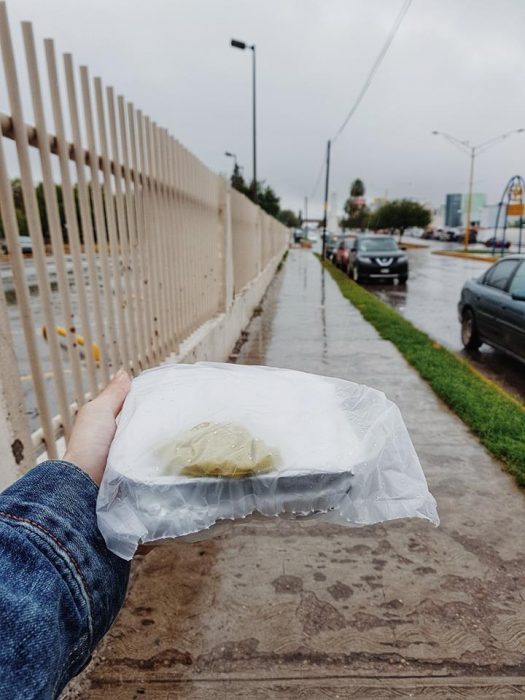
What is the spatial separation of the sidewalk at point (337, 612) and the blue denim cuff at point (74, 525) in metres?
1.11

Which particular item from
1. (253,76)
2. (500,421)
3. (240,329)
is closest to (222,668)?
(500,421)

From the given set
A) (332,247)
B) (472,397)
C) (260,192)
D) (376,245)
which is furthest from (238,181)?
(472,397)

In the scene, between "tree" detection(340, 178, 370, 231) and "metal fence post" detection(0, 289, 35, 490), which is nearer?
"metal fence post" detection(0, 289, 35, 490)

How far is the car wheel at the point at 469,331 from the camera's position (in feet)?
23.9

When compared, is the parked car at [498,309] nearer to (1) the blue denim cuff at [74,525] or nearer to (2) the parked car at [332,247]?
(1) the blue denim cuff at [74,525]

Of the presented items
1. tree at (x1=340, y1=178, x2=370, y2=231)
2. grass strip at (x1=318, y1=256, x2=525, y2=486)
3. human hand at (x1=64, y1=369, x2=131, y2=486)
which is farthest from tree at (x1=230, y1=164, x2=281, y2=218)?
tree at (x1=340, y1=178, x2=370, y2=231)

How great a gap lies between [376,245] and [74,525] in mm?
18028

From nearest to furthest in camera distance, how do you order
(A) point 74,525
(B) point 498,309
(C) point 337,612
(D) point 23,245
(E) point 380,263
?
(A) point 74,525, (C) point 337,612, (D) point 23,245, (B) point 498,309, (E) point 380,263

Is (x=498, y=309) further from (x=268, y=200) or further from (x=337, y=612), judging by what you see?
(x=268, y=200)

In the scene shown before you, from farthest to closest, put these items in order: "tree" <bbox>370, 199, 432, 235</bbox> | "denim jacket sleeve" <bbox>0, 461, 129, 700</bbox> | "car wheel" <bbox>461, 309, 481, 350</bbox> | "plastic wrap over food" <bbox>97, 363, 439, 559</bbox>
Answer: "tree" <bbox>370, 199, 432, 235</bbox> < "car wheel" <bbox>461, 309, 481, 350</bbox> < "plastic wrap over food" <bbox>97, 363, 439, 559</bbox> < "denim jacket sleeve" <bbox>0, 461, 129, 700</bbox>

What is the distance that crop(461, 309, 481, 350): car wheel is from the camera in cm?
727

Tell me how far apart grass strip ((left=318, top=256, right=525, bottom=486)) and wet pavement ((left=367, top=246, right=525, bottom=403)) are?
0.47 m

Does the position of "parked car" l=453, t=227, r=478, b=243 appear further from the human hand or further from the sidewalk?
the human hand

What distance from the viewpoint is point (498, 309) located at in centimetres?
636
